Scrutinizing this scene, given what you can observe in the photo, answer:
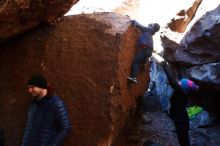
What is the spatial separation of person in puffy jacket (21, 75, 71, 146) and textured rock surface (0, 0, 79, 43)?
4.88 feet

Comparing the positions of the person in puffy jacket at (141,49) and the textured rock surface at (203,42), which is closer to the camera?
the person in puffy jacket at (141,49)

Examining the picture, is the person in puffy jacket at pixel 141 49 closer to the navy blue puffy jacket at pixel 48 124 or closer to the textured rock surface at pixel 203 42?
the textured rock surface at pixel 203 42

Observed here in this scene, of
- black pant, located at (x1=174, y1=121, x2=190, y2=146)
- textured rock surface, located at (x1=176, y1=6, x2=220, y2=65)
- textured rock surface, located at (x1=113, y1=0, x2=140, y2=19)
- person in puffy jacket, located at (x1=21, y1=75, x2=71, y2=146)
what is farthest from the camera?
textured rock surface, located at (x1=113, y1=0, x2=140, y2=19)

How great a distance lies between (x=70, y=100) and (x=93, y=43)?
1288 mm

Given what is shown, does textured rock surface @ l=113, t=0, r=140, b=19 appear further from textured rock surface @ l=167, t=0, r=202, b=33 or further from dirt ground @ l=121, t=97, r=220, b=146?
dirt ground @ l=121, t=97, r=220, b=146

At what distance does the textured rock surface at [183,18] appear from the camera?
12.6 meters

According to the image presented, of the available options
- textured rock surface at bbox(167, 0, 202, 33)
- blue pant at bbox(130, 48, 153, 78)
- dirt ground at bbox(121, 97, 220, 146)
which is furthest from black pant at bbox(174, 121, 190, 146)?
textured rock surface at bbox(167, 0, 202, 33)

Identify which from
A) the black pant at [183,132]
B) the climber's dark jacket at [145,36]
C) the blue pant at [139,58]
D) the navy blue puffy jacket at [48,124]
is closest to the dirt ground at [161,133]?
the black pant at [183,132]

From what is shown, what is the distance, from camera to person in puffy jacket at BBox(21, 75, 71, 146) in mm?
4488

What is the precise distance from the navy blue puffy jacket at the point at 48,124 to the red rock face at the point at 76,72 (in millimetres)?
1786

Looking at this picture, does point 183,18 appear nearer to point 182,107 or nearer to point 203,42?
point 203,42

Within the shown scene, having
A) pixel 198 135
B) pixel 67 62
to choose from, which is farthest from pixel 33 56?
pixel 198 135

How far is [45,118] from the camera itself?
454cm

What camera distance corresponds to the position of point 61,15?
22.5 feet
